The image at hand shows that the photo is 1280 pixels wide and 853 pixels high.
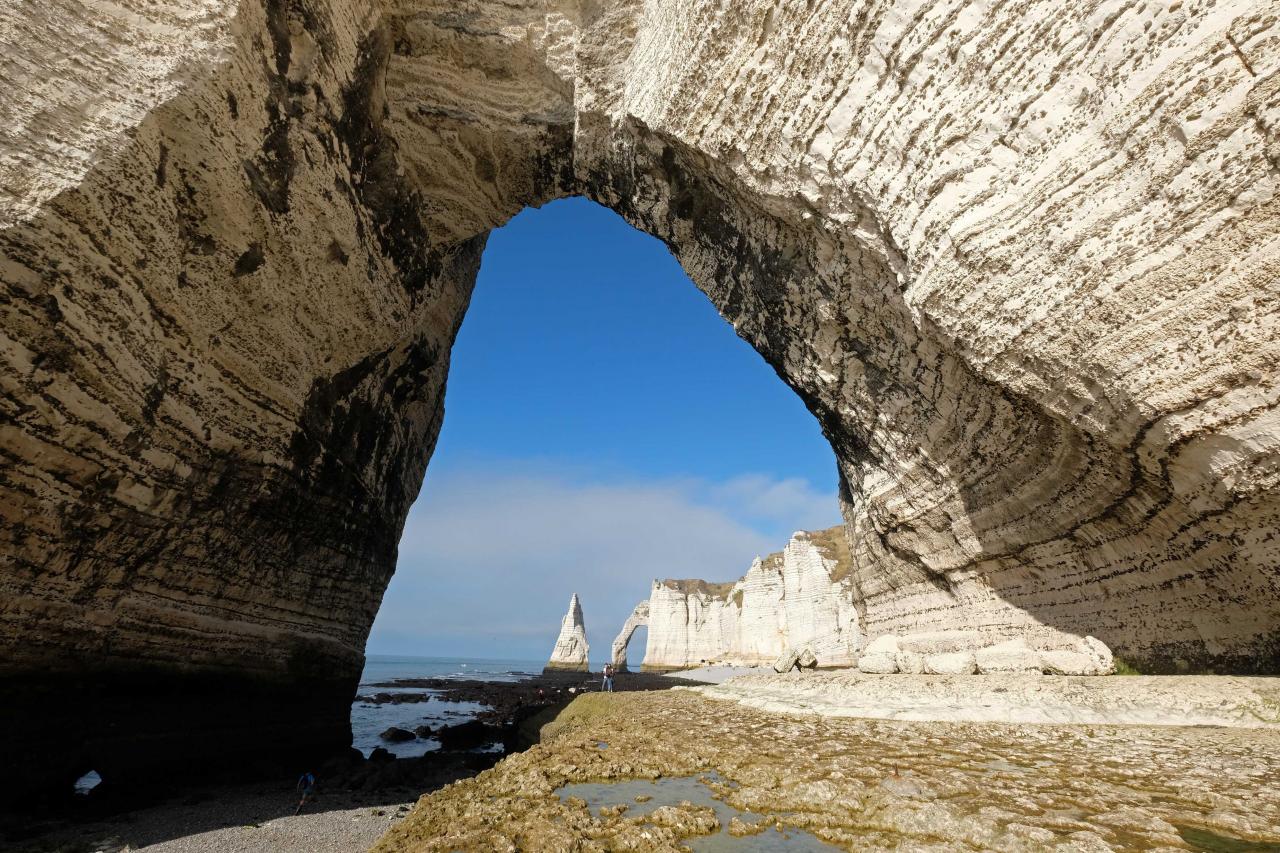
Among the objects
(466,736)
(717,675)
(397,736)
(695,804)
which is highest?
(717,675)

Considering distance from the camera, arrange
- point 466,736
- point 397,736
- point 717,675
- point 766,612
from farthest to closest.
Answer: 1. point 766,612
2. point 717,675
3. point 397,736
4. point 466,736

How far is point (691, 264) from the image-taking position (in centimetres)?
1553

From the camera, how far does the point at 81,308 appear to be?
774 cm

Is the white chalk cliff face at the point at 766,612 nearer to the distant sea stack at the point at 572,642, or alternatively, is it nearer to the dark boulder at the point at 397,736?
the distant sea stack at the point at 572,642

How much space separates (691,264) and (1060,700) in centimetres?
1235

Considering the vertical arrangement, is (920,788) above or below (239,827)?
above

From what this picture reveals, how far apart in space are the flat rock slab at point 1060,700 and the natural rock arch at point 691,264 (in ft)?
5.43

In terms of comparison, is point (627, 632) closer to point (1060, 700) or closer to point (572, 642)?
point (572, 642)

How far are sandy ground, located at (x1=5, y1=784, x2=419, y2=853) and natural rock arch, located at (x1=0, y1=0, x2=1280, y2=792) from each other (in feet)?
6.31

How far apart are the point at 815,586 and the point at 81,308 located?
41826mm

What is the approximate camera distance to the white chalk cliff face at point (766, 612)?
128 ft

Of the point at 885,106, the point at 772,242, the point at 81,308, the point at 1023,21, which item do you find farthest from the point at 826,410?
the point at 81,308

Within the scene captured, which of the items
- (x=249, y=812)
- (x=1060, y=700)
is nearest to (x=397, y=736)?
(x=249, y=812)

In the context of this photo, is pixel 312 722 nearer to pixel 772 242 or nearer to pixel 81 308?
pixel 81 308
